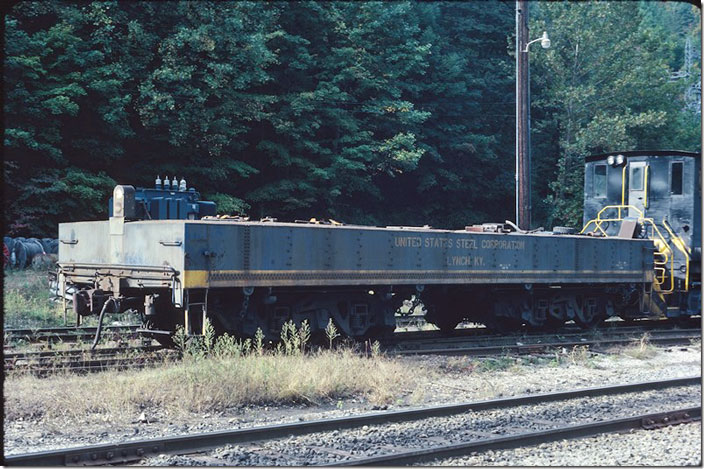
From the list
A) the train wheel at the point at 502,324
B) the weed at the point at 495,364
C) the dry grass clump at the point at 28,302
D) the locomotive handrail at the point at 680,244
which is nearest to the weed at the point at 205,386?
the weed at the point at 495,364

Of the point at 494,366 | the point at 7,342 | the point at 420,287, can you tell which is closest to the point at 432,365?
the point at 494,366

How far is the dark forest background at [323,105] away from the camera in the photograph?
23.0 metres

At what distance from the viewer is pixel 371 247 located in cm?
1271

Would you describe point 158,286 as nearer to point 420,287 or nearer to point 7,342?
point 7,342

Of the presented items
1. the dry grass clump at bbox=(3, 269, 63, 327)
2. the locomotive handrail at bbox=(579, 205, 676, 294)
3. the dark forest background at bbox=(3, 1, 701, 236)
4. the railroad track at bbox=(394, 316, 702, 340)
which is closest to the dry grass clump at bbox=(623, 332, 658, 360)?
the railroad track at bbox=(394, 316, 702, 340)

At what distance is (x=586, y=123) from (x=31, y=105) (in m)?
25.9

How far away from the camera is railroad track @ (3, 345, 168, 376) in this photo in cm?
1018

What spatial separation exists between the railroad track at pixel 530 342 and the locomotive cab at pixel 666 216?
1.20 metres

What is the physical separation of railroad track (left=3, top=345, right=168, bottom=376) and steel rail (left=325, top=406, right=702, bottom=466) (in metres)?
4.94

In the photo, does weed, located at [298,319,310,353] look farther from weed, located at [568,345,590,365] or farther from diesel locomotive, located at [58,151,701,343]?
weed, located at [568,345,590,365]

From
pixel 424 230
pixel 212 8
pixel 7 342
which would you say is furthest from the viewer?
pixel 212 8

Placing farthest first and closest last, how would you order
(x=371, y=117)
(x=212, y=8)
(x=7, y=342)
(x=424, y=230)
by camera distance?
(x=371, y=117) < (x=212, y=8) < (x=424, y=230) < (x=7, y=342)

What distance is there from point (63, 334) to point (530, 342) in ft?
28.7

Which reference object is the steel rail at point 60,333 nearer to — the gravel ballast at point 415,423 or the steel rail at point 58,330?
the steel rail at point 58,330
